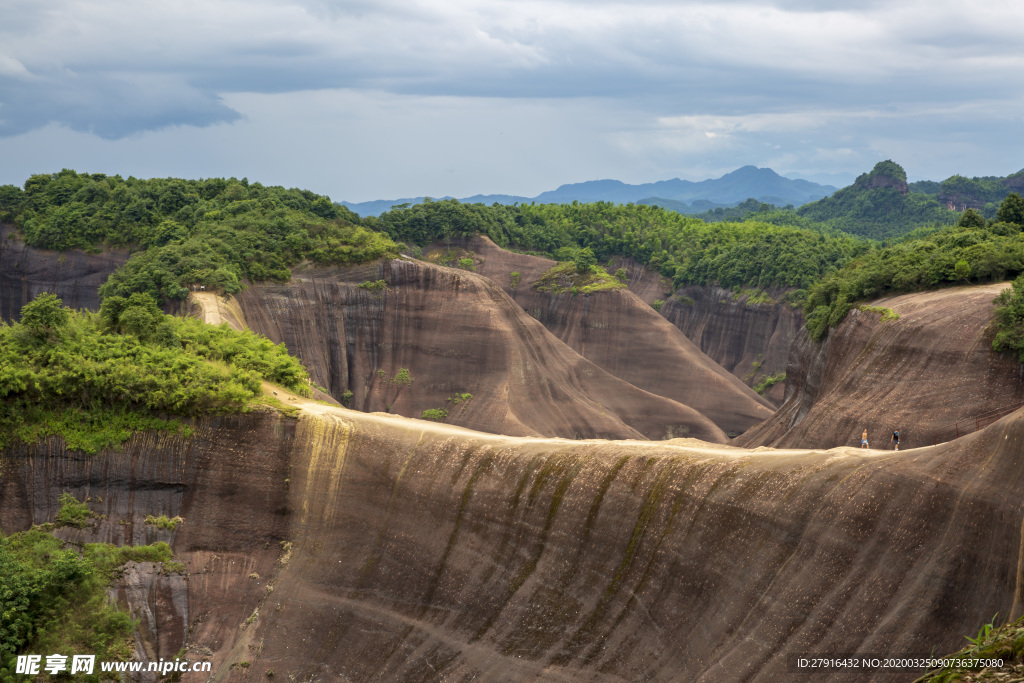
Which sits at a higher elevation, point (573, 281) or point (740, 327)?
point (573, 281)

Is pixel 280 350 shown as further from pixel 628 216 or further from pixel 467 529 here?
pixel 628 216

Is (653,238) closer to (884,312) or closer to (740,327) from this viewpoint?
(740,327)

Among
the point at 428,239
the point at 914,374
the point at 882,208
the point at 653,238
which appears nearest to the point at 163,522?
the point at 914,374

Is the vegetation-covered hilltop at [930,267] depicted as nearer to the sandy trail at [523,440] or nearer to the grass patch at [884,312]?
the grass patch at [884,312]

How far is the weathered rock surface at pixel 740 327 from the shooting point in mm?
67875

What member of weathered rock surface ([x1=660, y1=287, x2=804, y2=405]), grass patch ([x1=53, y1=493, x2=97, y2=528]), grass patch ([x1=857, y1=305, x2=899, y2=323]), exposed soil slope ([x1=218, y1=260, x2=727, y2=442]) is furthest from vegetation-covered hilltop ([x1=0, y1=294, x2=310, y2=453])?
weathered rock surface ([x1=660, y1=287, x2=804, y2=405])

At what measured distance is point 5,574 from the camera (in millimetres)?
18828

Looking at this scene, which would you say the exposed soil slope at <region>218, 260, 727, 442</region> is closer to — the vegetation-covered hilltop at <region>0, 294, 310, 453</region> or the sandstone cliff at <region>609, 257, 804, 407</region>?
the sandstone cliff at <region>609, 257, 804, 407</region>

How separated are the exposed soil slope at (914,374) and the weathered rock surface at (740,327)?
29.1 meters

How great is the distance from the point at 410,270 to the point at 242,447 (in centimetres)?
2983

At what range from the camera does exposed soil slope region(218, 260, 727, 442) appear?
4925 cm

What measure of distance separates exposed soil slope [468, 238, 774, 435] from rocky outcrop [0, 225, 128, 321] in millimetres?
32397

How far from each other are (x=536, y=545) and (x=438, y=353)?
105ft

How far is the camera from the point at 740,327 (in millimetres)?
73125
